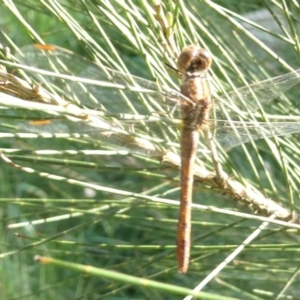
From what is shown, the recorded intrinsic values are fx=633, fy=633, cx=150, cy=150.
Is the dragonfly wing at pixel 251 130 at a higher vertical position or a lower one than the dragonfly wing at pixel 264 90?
lower

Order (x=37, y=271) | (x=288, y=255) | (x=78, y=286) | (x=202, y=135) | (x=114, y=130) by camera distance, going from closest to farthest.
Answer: (x=114, y=130)
(x=202, y=135)
(x=288, y=255)
(x=78, y=286)
(x=37, y=271)

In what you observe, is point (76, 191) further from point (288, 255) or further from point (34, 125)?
point (34, 125)

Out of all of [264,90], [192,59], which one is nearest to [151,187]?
[264,90]

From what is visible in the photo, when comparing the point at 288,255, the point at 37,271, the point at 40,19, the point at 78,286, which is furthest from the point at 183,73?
the point at 40,19

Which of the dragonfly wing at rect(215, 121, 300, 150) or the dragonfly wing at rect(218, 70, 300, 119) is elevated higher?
the dragonfly wing at rect(218, 70, 300, 119)

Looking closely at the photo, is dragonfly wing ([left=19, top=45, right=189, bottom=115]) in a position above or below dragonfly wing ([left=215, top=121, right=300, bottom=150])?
above

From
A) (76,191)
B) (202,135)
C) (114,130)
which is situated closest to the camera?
(114,130)
